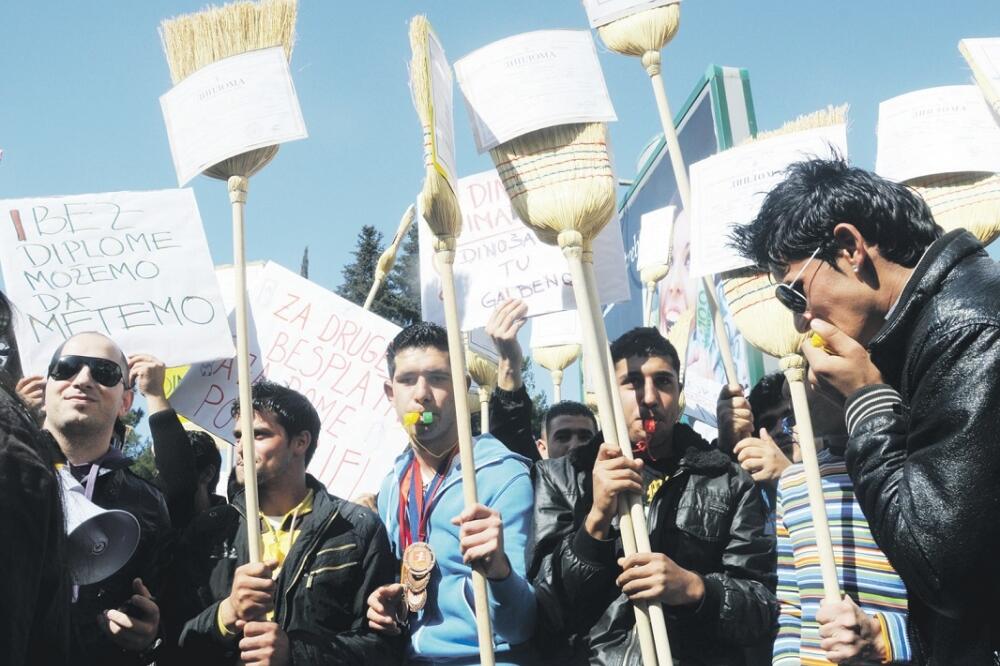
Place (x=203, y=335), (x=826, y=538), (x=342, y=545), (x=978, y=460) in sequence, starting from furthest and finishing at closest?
(x=203, y=335) → (x=342, y=545) → (x=826, y=538) → (x=978, y=460)

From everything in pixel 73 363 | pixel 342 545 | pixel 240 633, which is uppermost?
pixel 73 363

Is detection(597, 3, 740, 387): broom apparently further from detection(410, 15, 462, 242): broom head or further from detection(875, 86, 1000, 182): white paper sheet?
detection(410, 15, 462, 242): broom head

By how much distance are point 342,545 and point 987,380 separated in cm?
253

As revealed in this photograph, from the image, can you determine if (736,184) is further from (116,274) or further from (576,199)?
(116,274)

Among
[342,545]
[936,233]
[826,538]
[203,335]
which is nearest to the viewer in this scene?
[936,233]

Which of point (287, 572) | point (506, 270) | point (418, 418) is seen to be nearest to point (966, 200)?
point (506, 270)

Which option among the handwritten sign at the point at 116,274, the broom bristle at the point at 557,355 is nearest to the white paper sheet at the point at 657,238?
the broom bristle at the point at 557,355

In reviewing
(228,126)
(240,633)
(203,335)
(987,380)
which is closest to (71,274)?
(203,335)

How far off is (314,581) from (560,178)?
166 centimetres

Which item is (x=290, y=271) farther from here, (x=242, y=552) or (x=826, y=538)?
(x=826, y=538)

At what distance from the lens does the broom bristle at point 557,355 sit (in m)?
7.54

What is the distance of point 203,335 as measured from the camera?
5.55 metres

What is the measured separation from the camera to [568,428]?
18.7 ft

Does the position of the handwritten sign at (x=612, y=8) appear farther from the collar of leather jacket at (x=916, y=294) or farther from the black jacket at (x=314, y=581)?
the collar of leather jacket at (x=916, y=294)
